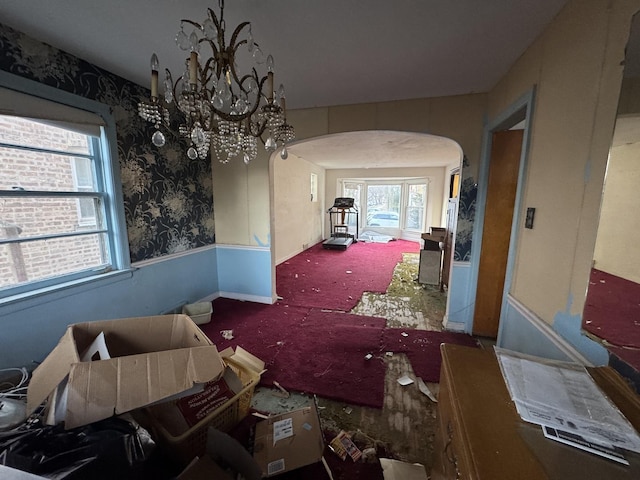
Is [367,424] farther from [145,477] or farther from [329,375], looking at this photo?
[145,477]

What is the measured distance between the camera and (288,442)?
4.36 feet

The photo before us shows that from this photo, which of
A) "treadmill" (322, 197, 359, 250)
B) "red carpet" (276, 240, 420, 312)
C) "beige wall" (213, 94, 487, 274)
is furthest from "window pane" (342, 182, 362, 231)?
"beige wall" (213, 94, 487, 274)

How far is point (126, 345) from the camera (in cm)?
142

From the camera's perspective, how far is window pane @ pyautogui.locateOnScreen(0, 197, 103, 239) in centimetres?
168

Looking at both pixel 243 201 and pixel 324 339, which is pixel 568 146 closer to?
pixel 324 339

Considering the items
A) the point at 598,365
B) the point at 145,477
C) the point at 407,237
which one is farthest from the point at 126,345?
the point at 407,237

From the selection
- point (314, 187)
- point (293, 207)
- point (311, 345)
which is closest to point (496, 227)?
point (311, 345)

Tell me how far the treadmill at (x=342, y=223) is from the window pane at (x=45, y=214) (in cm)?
508

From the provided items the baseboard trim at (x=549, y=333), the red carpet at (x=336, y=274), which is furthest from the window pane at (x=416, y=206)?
the baseboard trim at (x=549, y=333)

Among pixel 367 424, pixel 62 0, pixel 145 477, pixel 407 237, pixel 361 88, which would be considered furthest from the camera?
pixel 407 237

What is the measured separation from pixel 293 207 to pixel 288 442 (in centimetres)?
473

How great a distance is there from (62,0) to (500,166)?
3.21 m

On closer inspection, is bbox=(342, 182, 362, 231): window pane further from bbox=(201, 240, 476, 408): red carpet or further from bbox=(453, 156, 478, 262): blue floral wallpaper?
bbox=(453, 156, 478, 262): blue floral wallpaper

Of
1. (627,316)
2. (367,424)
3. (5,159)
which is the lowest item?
(367,424)
